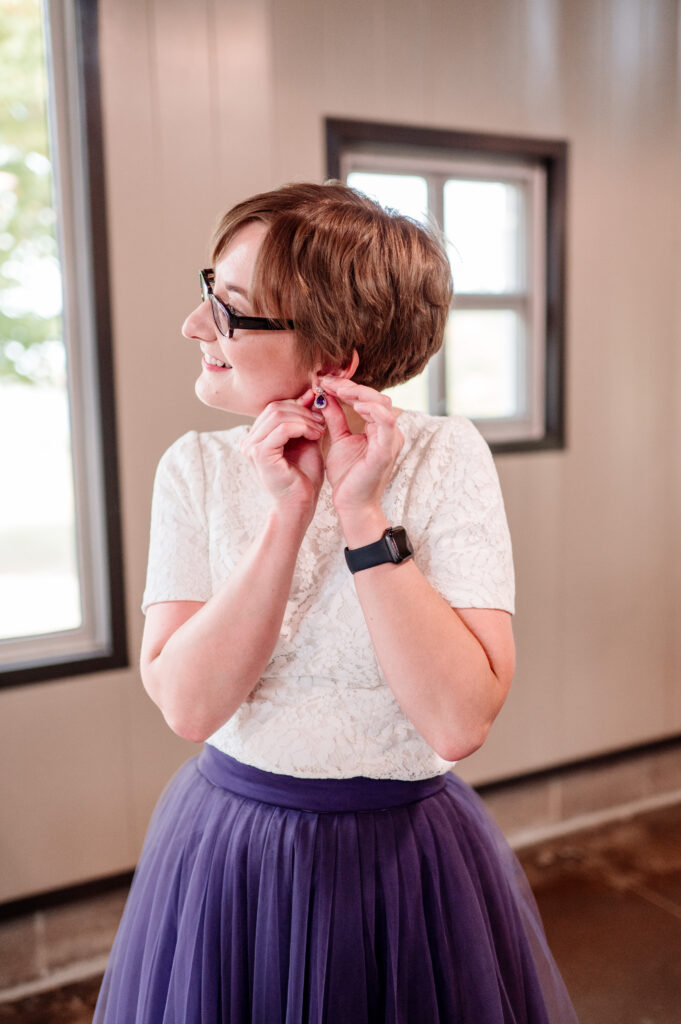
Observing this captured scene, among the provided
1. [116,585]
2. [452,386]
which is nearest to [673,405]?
[452,386]

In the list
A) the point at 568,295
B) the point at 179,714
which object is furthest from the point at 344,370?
the point at 568,295

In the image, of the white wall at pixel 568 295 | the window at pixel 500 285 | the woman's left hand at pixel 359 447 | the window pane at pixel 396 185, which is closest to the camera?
the woman's left hand at pixel 359 447

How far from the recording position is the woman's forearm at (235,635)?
0.96m

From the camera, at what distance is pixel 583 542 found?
3.30 metres

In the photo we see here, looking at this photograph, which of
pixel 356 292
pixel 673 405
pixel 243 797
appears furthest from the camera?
pixel 673 405

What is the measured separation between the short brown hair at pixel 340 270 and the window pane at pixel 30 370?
1.57 meters

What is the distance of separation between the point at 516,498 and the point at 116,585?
1.45 metres

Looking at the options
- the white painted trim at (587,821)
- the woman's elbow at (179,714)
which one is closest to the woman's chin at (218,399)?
the woman's elbow at (179,714)

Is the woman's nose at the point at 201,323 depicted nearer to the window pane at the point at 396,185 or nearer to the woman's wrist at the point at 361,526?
the woman's wrist at the point at 361,526

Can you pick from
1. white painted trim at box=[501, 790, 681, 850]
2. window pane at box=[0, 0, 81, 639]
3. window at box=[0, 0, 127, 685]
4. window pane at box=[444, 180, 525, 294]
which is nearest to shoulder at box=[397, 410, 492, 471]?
window at box=[0, 0, 127, 685]

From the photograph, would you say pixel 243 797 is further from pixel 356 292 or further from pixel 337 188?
pixel 337 188

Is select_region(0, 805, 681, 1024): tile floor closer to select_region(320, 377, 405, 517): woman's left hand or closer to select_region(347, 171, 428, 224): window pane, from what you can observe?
select_region(320, 377, 405, 517): woman's left hand

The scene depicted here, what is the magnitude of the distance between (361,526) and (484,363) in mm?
2405

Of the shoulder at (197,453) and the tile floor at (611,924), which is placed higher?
the shoulder at (197,453)
